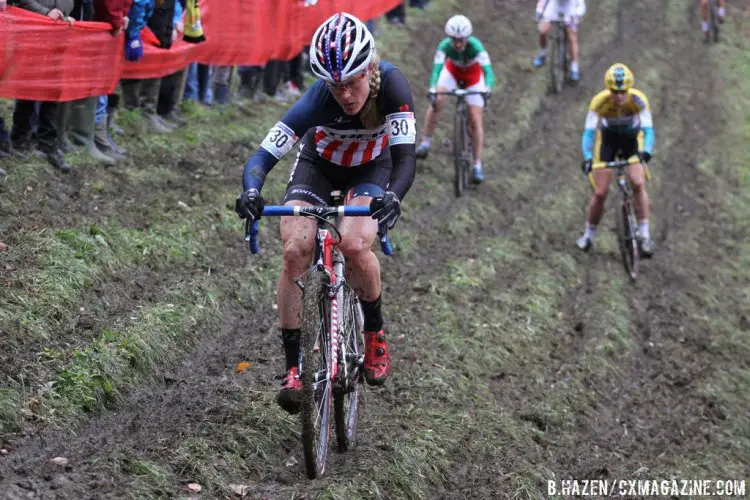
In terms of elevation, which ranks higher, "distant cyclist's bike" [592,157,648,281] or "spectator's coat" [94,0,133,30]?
"spectator's coat" [94,0,133,30]

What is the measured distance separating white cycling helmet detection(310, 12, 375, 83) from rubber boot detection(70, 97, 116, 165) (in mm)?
5190

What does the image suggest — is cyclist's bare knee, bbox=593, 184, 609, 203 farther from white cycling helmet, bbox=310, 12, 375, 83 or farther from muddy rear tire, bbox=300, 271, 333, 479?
muddy rear tire, bbox=300, 271, 333, 479

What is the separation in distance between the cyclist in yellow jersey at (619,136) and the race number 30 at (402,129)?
22.3 feet

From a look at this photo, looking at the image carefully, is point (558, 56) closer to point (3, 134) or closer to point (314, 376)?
point (3, 134)

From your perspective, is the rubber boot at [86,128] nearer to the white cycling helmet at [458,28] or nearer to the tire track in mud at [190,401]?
the tire track in mud at [190,401]

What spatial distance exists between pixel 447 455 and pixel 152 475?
2.39 meters

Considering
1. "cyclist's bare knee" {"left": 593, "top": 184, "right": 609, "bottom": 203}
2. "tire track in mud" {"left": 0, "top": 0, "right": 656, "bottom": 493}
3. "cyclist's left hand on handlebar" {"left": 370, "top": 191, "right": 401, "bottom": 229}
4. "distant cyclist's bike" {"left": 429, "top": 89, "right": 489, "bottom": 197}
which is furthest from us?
"distant cyclist's bike" {"left": 429, "top": 89, "right": 489, "bottom": 197}

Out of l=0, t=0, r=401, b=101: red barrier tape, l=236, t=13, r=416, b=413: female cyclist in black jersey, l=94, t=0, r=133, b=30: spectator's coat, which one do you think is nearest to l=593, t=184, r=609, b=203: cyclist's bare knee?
l=0, t=0, r=401, b=101: red barrier tape

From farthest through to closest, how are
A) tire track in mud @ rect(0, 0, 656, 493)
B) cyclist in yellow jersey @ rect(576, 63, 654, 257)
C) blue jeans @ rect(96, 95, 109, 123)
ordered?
cyclist in yellow jersey @ rect(576, 63, 654, 257) < blue jeans @ rect(96, 95, 109, 123) < tire track in mud @ rect(0, 0, 656, 493)

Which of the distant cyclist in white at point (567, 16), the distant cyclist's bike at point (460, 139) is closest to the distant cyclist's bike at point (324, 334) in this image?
the distant cyclist's bike at point (460, 139)

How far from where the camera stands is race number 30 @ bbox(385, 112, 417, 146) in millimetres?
6262

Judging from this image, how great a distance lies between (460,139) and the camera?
47.1 feet

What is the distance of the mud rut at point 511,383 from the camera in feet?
20.2

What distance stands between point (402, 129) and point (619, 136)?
296 inches
